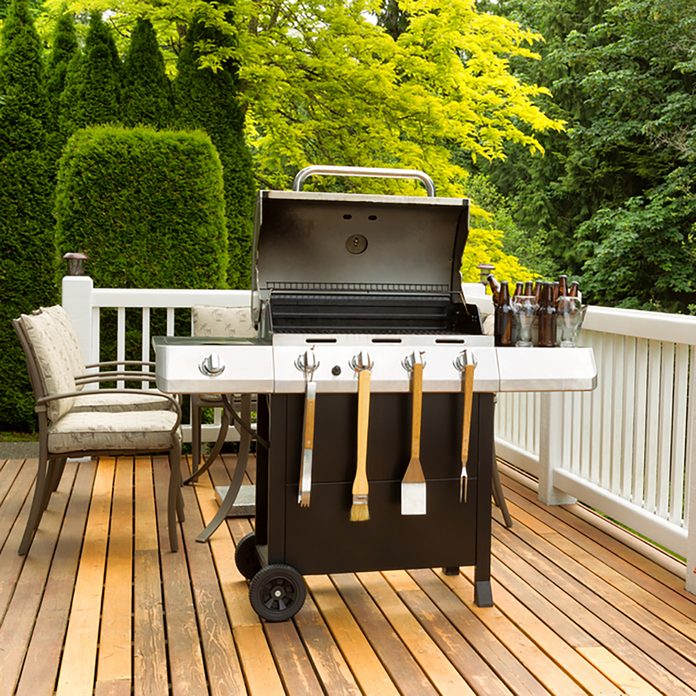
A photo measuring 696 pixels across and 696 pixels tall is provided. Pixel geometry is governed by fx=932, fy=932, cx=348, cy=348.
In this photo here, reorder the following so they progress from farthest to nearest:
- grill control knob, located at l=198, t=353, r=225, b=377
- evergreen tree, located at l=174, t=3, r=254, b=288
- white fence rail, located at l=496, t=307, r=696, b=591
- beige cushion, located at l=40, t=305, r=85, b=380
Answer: evergreen tree, located at l=174, t=3, r=254, b=288, beige cushion, located at l=40, t=305, r=85, b=380, white fence rail, located at l=496, t=307, r=696, b=591, grill control knob, located at l=198, t=353, r=225, b=377

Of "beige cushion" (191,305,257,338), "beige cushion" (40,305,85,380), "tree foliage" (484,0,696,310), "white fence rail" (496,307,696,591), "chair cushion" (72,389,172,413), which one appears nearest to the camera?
"white fence rail" (496,307,696,591)

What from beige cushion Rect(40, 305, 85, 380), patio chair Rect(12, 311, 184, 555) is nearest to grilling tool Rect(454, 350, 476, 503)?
patio chair Rect(12, 311, 184, 555)

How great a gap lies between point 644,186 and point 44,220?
35.3ft

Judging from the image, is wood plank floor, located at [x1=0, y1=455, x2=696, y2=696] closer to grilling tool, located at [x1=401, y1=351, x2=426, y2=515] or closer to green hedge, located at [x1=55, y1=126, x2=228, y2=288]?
grilling tool, located at [x1=401, y1=351, x2=426, y2=515]

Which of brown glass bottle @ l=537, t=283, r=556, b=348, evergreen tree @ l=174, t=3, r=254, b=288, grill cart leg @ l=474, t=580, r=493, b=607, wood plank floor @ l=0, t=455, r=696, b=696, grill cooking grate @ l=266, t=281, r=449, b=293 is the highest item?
evergreen tree @ l=174, t=3, r=254, b=288

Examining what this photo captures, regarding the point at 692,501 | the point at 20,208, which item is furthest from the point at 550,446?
the point at 20,208

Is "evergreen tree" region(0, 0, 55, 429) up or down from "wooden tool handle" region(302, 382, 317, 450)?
up

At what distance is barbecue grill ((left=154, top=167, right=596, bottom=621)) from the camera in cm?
281

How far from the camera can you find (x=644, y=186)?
600 inches

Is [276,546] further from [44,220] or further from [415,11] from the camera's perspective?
[415,11]

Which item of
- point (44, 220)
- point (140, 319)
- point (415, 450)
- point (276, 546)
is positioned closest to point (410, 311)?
point (415, 450)

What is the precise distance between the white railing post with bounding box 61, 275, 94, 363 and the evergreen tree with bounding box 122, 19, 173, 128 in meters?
3.15

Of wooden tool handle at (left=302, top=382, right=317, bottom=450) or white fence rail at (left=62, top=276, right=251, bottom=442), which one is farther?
white fence rail at (left=62, top=276, right=251, bottom=442)

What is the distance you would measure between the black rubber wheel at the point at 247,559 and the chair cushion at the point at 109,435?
60cm
